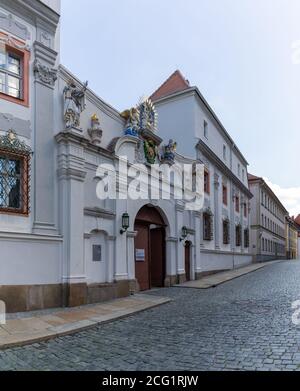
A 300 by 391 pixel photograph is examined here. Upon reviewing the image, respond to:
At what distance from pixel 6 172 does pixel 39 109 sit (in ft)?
6.81

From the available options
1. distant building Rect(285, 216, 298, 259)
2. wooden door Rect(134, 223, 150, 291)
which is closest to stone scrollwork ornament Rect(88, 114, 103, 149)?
wooden door Rect(134, 223, 150, 291)

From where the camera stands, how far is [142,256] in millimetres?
15180

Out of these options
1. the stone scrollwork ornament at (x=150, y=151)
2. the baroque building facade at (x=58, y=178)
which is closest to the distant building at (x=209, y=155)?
the stone scrollwork ornament at (x=150, y=151)

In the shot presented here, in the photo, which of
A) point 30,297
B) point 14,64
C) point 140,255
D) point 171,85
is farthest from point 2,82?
point 171,85

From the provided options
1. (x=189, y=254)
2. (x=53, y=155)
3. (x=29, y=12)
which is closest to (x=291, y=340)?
(x=53, y=155)

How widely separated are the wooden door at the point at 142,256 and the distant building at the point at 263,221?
28956 millimetres

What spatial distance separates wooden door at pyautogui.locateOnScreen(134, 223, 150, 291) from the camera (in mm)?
14891

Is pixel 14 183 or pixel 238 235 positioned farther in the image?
pixel 238 235

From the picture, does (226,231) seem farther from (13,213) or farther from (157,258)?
(13,213)

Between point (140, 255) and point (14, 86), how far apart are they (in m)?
7.61

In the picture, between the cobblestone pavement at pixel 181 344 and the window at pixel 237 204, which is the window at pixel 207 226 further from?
the cobblestone pavement at pixel 181 344

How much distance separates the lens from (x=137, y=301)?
39.4 feet

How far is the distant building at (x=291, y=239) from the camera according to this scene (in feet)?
250

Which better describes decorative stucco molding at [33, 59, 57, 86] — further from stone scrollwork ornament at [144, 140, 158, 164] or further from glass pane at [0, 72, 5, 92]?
stone scrollwork ornament at [144, 140, 158, 164]
